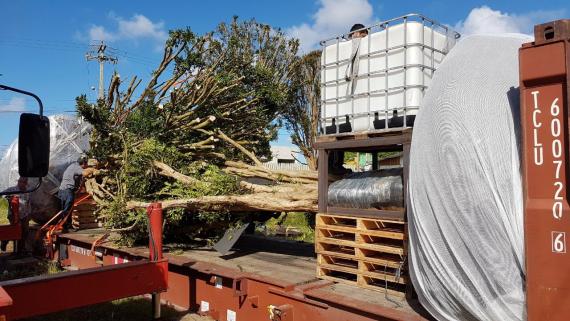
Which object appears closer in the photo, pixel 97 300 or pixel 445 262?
pixel 445 262

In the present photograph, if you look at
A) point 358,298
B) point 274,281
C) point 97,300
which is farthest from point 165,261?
point 358,298

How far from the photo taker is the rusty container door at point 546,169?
2.86 meters

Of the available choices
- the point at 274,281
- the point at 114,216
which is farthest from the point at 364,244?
the point at 114,216

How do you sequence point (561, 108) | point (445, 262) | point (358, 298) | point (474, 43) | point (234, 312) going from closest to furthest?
point (561, 108) < point (445, 262) < point (474, 43) < point (358, 298) < point (234, 312)

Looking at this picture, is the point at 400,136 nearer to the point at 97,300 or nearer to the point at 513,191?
the point at 513,191

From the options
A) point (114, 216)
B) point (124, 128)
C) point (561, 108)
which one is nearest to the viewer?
point (561, 108)

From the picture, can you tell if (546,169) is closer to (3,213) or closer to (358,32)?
(358,32)

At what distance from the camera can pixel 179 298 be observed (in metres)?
6.51

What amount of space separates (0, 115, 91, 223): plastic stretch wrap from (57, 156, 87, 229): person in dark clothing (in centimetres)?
59

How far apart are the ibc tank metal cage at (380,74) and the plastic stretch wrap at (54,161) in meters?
6.85

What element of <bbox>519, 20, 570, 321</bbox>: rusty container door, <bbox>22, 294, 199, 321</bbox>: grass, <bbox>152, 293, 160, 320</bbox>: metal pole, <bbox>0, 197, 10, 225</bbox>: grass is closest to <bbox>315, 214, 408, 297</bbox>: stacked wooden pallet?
<bbox>519, 20, 570, 321</bbox>: rusty container door

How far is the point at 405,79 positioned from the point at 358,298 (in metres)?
2.07

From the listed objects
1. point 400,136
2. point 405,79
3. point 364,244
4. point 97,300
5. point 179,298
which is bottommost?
point 179,298

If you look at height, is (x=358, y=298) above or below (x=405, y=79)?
below
